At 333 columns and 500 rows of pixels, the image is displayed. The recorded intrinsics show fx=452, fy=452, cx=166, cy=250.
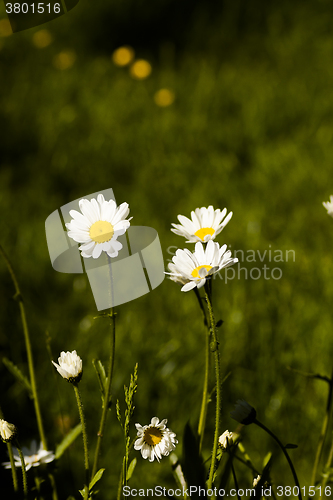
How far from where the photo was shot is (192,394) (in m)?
0.64

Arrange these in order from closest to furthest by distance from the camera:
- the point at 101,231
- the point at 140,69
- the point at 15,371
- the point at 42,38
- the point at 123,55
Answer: the point at 101,231 → the point at 15,371 → the point at 42,38 → the point at 123,55 → the point at 140,69

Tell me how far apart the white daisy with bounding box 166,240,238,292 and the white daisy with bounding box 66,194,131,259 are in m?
0.04

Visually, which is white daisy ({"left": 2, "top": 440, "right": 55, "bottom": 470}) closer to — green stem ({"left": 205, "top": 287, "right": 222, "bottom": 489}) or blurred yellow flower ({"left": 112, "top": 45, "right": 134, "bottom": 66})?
green stem ({"left": 205, "top": 287, "right": 222, "bottom": 489})

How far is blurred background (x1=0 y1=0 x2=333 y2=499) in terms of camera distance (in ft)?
2.02

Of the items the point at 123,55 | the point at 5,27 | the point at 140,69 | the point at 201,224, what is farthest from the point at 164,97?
the point at 201,224

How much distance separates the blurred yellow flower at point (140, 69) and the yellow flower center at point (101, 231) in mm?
1015

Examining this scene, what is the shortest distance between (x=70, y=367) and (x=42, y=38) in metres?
0.57

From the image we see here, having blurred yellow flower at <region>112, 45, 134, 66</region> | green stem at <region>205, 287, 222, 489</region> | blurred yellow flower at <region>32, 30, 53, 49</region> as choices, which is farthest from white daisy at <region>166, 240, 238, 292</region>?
blurred yellow flower at <region>112, 45, 134, 66</region>

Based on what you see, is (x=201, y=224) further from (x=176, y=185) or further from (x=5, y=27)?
(x=176, y=185)

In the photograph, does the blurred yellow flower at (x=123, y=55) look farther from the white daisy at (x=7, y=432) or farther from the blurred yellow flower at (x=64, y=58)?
the white daisy at (x=7, y=432)

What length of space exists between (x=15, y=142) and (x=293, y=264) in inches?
29.0

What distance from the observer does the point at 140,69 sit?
1269mm

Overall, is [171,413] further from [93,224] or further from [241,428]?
[93,224]

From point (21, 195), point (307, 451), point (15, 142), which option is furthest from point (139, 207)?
point (307, 451)
